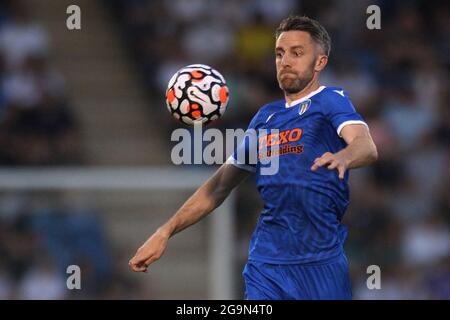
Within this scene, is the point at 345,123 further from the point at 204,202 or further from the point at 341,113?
the point at 204,202

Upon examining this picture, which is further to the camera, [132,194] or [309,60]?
[132,194]

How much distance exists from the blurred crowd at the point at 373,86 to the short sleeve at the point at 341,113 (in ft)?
17.6

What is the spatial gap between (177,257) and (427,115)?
11.4 feet

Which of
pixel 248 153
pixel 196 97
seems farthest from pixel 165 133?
pixel 248 153

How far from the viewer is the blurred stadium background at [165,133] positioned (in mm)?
11047

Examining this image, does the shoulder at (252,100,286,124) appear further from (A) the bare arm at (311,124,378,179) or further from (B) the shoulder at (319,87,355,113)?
(A) the bare arm at (311,124,378,179)

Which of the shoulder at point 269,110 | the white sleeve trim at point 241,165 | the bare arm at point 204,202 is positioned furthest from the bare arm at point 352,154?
the bare arm at point 204,202

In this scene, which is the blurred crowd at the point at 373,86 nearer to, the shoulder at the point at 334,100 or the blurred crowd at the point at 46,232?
the blurred crowd at the point at 46,232

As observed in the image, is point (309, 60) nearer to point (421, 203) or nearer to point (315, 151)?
point (315, 151)

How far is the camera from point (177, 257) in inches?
444

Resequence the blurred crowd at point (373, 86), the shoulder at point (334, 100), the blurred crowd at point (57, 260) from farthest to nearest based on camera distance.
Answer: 1. the blurred crowd at point (373, 86)
2. the blurred crowd at point (57, 260)
3. the shoulder at point (334, 100)

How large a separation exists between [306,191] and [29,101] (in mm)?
6946

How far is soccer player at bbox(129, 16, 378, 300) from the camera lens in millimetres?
6086

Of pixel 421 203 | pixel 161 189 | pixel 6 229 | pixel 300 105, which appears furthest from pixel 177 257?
pixel 300 105
